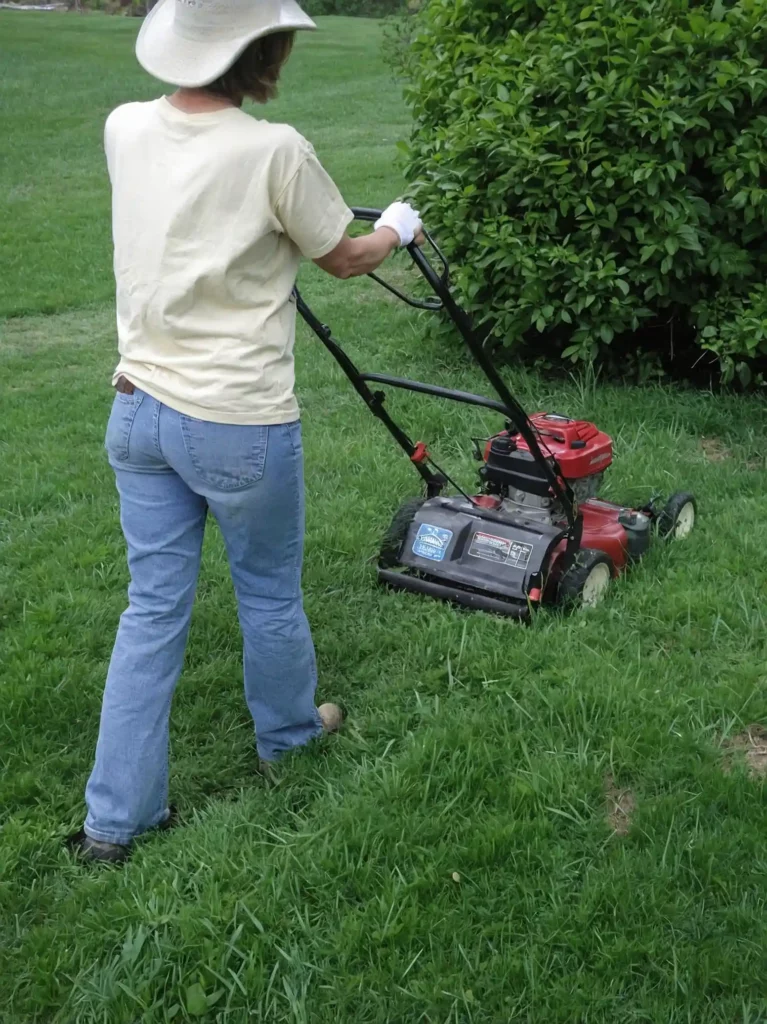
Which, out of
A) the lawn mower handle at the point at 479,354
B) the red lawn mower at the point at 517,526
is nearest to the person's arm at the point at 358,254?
the lawn mower handle at the point at 479,354

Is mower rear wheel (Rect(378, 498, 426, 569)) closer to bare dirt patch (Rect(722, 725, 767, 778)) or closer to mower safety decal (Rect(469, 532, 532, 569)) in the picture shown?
mower safety decal (Rect(469, 532, 532, 569))

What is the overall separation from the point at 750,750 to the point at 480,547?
107cm

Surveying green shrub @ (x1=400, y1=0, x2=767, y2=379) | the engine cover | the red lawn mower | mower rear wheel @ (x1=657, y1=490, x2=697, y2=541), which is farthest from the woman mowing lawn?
green shrub @ (x1=400, y1=0, x2=767, y2=379)

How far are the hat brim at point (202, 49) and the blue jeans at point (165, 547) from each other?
67 cm

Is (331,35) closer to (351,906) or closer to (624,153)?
(624,153)

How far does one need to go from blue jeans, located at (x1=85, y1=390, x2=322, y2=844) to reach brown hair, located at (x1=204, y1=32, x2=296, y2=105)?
663 mm

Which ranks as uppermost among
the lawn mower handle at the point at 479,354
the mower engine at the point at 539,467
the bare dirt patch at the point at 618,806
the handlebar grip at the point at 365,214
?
the handlebar grip at the point at 365,214

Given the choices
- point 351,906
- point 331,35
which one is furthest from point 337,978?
point 331,35

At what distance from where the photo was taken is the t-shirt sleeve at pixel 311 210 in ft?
8.09

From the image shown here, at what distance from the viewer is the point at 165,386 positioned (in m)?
2.59

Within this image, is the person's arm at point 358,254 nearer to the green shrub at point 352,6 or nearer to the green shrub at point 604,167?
the green shrub at point 604,167

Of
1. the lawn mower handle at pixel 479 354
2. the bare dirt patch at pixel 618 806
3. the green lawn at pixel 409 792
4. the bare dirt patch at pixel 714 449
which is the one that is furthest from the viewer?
the bare dirt patch at pixel 714 449

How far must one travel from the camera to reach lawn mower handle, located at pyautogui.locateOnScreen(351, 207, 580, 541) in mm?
3092

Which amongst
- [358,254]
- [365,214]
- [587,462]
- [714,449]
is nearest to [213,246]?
[358,254]
